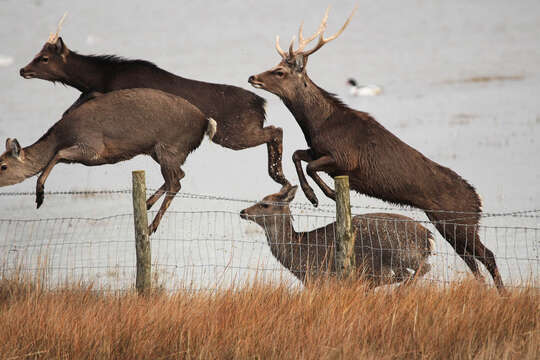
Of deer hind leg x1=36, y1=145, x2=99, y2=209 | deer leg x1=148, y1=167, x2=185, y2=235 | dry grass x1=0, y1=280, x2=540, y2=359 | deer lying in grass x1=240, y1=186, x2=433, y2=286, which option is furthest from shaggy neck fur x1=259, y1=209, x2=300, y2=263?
deer hind leg x1=36, y1=145, x2=99, y2=209

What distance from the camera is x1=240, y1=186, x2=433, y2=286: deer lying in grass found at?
7848 millimetres

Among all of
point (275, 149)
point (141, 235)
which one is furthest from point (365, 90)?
point (141, 235)

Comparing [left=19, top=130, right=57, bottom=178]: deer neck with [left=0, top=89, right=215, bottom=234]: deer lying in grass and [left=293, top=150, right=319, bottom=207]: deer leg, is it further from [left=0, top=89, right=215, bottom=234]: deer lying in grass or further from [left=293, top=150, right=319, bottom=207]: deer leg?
[left=293, top=150, right=319, bottom=207]: deer leg

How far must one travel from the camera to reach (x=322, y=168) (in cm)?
830

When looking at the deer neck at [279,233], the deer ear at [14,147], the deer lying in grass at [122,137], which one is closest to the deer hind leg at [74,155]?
the deer lying in grass at [122,137]

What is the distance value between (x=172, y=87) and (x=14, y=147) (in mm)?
1967

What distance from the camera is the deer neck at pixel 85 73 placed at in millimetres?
9641

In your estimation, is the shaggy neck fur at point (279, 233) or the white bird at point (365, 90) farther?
the white bird at point (365, 90)

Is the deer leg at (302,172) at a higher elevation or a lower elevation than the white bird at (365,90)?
lower

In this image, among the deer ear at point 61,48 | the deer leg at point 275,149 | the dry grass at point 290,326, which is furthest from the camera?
the deer ear at point 61,48

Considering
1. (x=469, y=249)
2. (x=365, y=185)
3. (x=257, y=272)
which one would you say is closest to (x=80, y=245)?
(x=257, y=272)

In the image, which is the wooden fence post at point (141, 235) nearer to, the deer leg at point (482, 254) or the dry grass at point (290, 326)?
the dry grass at point (290, 326)

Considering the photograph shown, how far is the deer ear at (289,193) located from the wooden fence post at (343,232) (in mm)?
1300

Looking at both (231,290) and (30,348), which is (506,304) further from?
(30,348)
